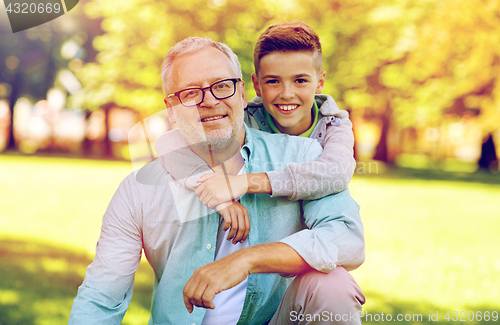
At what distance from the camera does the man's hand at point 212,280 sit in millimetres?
1666

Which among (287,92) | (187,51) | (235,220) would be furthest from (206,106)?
(287,92)

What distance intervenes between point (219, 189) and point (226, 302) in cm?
53

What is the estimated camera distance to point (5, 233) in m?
6.91

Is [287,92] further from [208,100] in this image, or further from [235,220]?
[235,220]

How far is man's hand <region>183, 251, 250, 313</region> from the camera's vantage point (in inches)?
65.6

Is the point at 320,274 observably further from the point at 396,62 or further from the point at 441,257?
the point at 396,62

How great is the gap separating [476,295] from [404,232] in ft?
11.5

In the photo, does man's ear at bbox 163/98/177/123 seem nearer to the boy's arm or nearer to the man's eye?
the man's eye

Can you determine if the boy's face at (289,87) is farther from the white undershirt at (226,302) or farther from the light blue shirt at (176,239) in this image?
the white undershirt at (226,302)

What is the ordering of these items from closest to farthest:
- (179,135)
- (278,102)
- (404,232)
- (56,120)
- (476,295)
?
(179,135) < (278,102) < (476,295) < (404,232) < (56,120)

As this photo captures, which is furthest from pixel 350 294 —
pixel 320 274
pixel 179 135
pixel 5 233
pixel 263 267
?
pixel 5 233

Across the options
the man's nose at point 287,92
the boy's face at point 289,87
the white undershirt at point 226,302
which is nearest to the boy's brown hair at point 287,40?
the boy's face at point 289,87

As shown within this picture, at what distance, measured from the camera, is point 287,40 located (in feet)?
9.46

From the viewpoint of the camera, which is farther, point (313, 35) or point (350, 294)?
point (313, 35)
